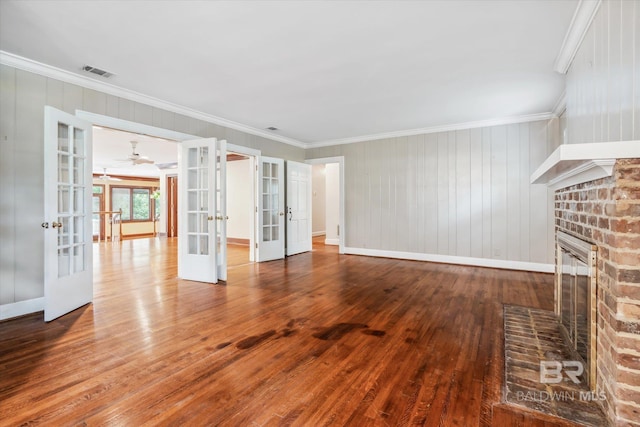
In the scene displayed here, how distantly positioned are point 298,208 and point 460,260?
361 centimetres

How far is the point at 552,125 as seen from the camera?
5.00 metres

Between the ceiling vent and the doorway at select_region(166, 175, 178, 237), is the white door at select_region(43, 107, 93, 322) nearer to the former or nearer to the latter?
the ceiling vent

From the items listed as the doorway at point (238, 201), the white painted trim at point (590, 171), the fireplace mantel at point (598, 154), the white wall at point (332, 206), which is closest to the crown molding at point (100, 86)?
the doorway at point (238, 201)

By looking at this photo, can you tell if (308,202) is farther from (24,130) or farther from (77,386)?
(77,386)

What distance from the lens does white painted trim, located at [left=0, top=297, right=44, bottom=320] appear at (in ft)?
10.0

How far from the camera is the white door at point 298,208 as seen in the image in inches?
274

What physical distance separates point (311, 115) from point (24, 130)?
3.68 m

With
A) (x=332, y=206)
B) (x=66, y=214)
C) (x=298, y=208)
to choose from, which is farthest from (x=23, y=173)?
(x=332, y=206)

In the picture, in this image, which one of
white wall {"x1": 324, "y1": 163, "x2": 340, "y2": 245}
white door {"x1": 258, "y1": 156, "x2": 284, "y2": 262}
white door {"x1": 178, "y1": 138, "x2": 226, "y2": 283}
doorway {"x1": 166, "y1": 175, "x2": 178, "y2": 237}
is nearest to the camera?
white door {"x1": 178, "y1": 138, "x2": 226, "y2": 283}

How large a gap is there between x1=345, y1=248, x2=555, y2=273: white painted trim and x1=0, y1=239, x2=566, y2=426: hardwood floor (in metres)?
1.07

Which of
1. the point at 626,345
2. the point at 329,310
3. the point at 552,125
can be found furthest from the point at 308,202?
the point at 626,345

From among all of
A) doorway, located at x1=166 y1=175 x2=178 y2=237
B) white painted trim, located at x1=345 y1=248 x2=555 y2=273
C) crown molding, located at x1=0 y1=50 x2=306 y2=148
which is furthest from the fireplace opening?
doorway, located at x1=166 y1=175 x2=178 y2=237

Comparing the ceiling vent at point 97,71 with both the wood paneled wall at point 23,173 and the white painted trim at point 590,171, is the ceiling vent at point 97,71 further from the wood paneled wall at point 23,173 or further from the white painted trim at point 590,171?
the white painted trim at point 590,171

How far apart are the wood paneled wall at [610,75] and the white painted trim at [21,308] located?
5.20 metres
